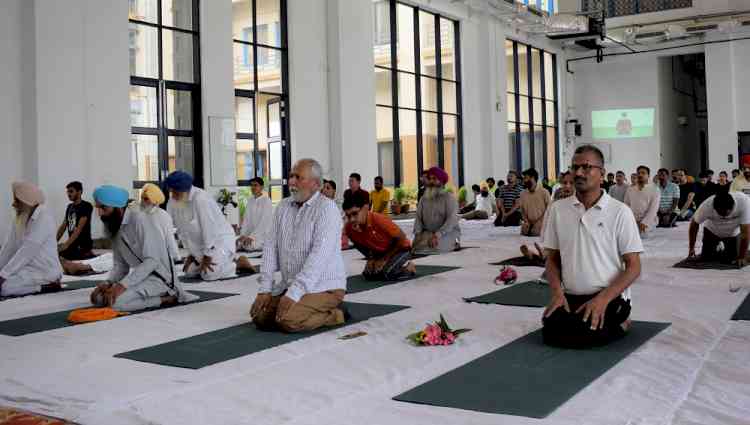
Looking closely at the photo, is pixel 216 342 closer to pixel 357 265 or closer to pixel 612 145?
pixel 357 265

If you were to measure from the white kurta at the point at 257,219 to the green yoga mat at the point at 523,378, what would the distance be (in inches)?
228

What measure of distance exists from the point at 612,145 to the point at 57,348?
20.4m

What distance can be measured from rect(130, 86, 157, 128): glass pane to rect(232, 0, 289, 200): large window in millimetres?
1661

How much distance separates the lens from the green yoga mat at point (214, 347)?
12.2 feet

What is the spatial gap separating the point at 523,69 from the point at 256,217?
12.9 metres

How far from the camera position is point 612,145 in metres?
22.3

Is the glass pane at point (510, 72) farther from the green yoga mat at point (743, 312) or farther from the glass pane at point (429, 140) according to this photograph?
the green yoga mat at point (743, 312)

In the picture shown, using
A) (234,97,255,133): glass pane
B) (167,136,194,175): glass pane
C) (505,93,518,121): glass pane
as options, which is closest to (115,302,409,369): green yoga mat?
(167,136,194,175): glass pane

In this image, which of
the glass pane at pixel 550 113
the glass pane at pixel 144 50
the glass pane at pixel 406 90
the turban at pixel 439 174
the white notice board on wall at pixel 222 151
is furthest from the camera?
the glass pane at pixel 550 113

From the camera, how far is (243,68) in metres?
12.3

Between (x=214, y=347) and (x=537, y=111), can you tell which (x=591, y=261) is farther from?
(x=537, y=111)

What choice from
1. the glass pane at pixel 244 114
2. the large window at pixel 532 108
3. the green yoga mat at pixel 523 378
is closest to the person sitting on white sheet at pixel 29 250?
the green yoga mat at pixel 523 378

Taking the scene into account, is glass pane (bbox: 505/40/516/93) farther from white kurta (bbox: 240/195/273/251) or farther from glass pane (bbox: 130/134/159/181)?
white kurta (bbox: 240/195/273/251)

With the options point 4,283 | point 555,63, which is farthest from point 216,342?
point 555,63
